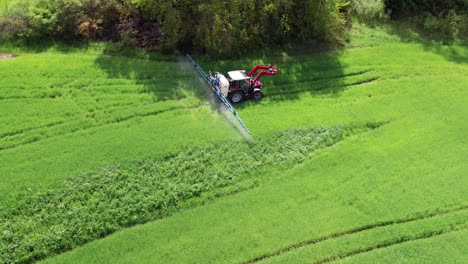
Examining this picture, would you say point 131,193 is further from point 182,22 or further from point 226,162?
point 182,22

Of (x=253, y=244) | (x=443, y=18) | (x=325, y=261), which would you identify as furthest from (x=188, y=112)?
(x=443, y=18)

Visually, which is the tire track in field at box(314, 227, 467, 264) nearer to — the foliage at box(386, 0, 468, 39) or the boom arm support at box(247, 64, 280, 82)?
the boom arm support at box(247, 64, 280, 82)

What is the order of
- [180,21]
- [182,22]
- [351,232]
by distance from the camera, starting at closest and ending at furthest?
[351,232], [180,21], [182,22]

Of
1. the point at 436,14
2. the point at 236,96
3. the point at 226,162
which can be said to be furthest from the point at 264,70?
the point at 436,14

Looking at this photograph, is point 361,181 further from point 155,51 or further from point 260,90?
point 155,51

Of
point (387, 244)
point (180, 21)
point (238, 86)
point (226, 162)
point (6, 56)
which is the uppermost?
point (180, 21)

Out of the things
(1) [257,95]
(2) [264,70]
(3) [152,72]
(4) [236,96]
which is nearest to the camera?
(4) [236,96]
